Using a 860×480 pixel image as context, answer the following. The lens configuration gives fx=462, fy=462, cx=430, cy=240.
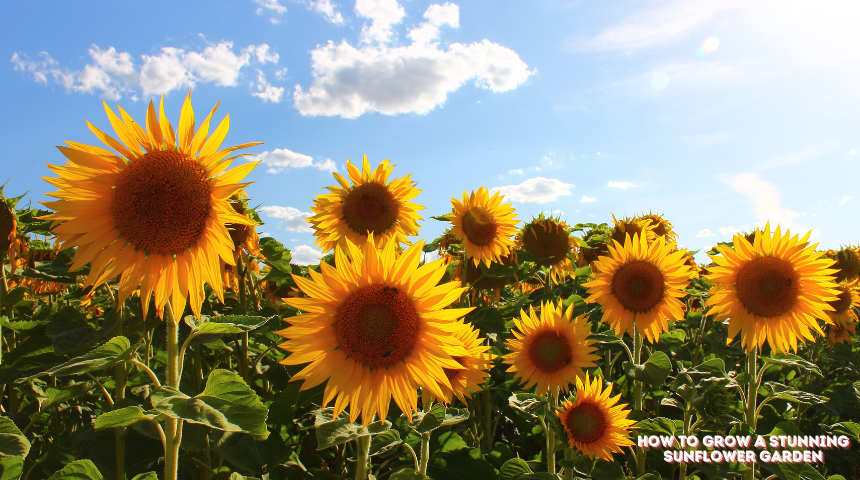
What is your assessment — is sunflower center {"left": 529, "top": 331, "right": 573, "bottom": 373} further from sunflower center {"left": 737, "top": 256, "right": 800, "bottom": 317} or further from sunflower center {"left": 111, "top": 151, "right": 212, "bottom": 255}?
sunflower center {"left": 111, "top": 151, "right": 212, "bottom": 255}

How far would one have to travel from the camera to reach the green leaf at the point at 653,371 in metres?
3.21

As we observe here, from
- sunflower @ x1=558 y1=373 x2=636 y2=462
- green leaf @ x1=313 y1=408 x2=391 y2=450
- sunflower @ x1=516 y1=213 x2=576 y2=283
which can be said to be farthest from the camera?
sunflower @ x1=516 y1=213 x2=576 y2=283

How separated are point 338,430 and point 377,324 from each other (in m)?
0.54

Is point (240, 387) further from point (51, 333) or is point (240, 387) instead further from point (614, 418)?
point (614, 418)

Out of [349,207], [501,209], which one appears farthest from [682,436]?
[349,207]

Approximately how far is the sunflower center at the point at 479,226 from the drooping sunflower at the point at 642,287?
122 cm

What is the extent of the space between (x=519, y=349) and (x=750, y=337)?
194 centimetres

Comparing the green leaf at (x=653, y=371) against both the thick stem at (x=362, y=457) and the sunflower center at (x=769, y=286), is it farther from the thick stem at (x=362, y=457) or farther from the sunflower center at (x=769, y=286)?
the thick stem at (x=362, y=457)

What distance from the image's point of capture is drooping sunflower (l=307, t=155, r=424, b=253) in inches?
163

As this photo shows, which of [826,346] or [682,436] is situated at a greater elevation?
[826,346]

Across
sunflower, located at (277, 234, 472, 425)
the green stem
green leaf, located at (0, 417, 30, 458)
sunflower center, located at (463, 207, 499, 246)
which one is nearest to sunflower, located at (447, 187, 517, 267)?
sunflower center, located at (463, 207, 499, 246)

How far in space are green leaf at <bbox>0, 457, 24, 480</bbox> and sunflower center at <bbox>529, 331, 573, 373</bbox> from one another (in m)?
3.22

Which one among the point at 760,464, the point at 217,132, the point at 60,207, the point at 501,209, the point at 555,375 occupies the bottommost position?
the point at 760,464

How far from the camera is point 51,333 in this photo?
271 cm
